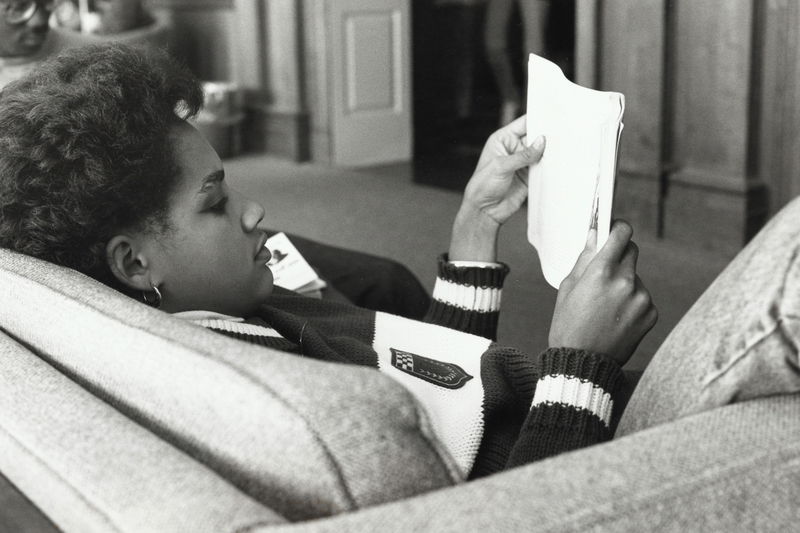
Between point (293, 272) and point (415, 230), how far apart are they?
6.64 ft

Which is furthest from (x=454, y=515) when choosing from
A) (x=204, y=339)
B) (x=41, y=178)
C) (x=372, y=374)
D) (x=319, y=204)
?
(x=319, y=204)

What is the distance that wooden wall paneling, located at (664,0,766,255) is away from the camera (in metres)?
3.00

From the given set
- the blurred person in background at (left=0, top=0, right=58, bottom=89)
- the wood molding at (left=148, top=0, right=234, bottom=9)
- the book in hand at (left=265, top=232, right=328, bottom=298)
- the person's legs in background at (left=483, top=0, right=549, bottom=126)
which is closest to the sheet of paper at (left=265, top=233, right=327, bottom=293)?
the book in hand at (left=265, top=232, right=328, bottom=298)

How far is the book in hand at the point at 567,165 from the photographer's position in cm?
86

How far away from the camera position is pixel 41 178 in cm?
90

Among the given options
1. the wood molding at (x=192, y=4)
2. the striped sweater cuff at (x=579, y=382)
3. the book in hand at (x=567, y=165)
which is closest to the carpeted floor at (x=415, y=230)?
the book in hand at (x=567, y=165)

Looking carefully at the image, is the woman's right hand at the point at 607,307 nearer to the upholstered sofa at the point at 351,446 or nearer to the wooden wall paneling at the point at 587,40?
the upholstered sofa at the point at 351,446

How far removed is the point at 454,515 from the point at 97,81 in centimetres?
63

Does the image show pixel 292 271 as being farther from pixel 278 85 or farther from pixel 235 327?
pixel 278 85

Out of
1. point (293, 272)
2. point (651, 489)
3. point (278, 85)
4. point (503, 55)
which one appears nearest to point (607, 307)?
point (651, 489)

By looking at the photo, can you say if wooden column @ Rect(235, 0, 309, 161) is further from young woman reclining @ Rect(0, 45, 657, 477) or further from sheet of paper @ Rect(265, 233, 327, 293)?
young woman reclining @ Rect(0, 45, 657, 477)

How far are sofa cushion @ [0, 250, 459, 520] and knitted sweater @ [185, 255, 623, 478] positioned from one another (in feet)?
0.38

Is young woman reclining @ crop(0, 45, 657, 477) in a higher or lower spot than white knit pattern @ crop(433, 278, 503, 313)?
higher

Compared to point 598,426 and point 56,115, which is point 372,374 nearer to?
point 598,426
